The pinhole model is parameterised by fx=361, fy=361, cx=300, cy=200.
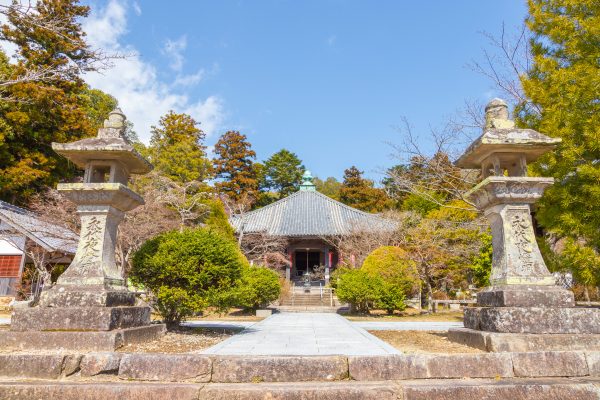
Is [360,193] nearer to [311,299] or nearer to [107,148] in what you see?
[311,299]

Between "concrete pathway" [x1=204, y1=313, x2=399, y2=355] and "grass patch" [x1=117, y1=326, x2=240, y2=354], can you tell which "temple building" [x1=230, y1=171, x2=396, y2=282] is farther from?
"grass patch" [x1=117, y1=326, x2=240, y2=354]

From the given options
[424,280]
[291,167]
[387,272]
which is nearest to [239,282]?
[387,272]

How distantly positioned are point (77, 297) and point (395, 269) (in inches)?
451

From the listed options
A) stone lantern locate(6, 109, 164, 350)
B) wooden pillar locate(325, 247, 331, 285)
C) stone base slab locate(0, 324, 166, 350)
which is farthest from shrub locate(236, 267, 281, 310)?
stone base slab locate(0, 324, 166, 350)

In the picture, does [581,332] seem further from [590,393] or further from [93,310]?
[93,310]

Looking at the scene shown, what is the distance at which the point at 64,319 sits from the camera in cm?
445

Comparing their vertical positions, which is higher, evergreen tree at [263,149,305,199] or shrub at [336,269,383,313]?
evergreen tree at [263,149,305,199]

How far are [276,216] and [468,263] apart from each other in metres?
14.3

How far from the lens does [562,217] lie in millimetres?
6066

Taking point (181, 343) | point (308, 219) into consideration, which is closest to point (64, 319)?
point (181, 343)

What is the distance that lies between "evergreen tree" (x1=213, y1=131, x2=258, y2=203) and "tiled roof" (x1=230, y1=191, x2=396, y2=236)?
7.11 meters

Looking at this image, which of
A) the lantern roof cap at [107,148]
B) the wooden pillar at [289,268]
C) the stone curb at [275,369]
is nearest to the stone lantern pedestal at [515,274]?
the stone curb at [275,369]

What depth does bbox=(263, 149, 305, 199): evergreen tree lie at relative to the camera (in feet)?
137

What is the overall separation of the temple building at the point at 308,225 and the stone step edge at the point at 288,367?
16.9 m
